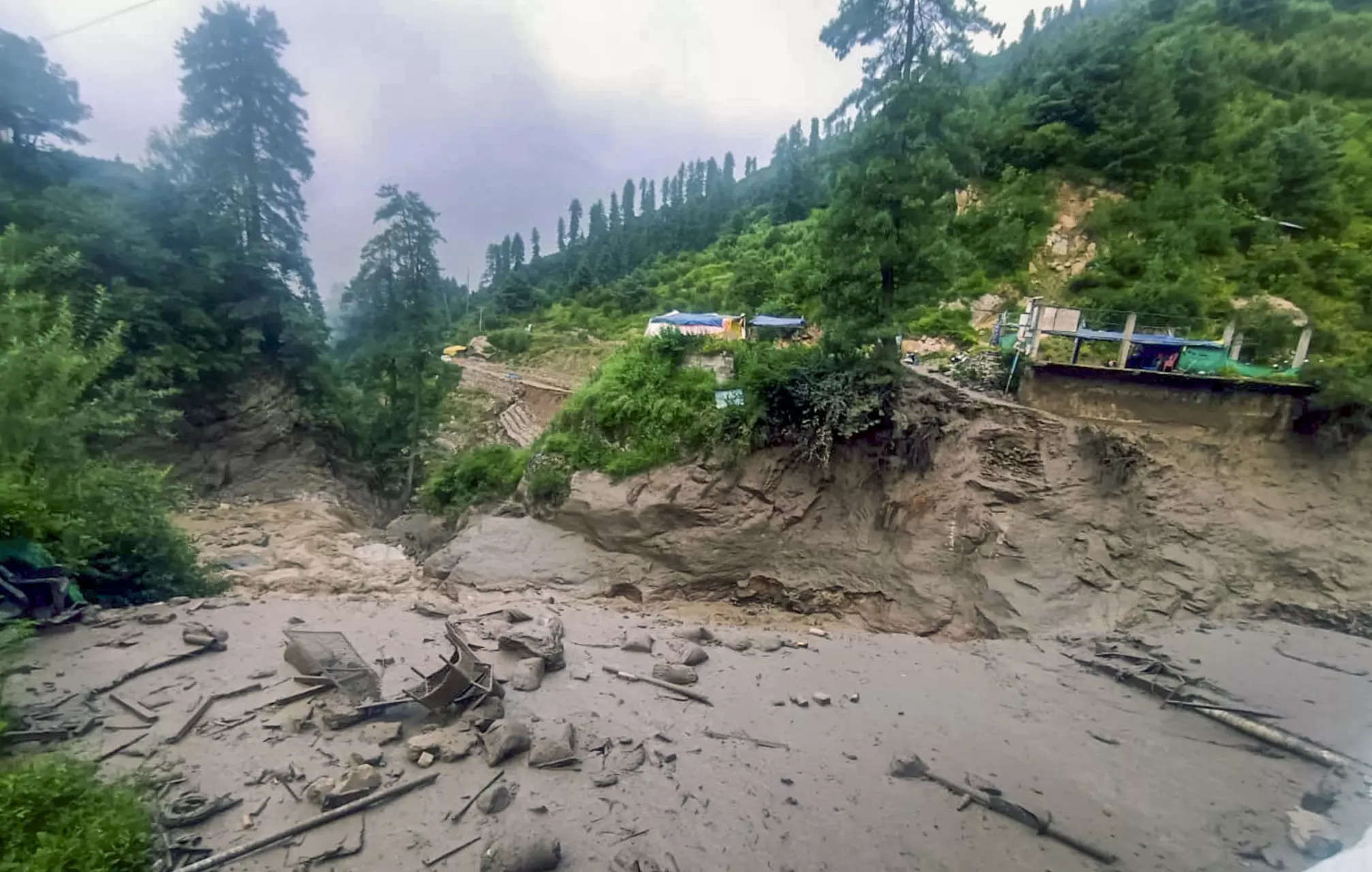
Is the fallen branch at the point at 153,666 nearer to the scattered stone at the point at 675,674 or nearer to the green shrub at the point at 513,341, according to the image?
the scattered stone at the point at 675,674

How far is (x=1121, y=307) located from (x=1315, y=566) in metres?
6.54

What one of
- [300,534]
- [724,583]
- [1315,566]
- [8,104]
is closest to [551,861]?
[724,583]

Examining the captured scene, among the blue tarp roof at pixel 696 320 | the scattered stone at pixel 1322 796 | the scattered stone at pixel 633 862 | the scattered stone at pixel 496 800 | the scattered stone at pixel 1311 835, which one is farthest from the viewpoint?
the blue tarp roof at pixel 696 320

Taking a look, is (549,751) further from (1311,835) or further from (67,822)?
(1311,835)

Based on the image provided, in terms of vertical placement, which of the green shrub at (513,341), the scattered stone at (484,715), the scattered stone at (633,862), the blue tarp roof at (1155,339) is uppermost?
the blue tarp roof at (1155,339)

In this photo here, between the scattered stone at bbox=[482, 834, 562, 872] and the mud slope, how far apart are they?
6963 mm

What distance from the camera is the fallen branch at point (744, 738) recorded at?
5328 millimetres

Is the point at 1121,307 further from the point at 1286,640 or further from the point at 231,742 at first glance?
the point at 231,742

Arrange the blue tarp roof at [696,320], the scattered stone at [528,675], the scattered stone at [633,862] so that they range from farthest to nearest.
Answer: the blue tarp roof at [696,320]
the scattered stone at [528,675]
the scattered stone at [633,862]

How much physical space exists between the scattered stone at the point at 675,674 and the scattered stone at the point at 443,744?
2.28 metres

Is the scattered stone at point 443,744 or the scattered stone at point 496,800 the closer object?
the scattered stone at point 496,800

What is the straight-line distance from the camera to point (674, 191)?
60.2 m

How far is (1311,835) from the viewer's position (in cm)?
301

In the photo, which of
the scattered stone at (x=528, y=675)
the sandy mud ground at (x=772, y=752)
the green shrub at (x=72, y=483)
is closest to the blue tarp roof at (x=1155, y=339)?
the sandy mud ground at (x=772, y=752)
